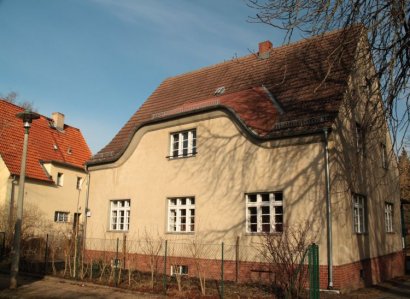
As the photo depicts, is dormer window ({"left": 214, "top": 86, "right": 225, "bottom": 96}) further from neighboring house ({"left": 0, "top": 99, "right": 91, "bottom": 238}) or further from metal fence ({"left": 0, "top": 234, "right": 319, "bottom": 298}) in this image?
neighboring house ({"left": 0, "top": 99, "right": 91, "bottom": 238})

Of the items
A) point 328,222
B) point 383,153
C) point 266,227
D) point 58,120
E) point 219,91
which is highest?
point 58,120

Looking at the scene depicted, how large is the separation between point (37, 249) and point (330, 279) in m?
13.2

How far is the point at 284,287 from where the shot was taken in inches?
432

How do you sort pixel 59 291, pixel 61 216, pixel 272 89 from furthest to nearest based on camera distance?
1. pixel 61 216
2. pixel 272 89
3. pixel 59 291

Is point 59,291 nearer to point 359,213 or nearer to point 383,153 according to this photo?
point 359,213

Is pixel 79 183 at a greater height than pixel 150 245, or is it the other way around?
pixel 79 183

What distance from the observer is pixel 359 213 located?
15.7 meters

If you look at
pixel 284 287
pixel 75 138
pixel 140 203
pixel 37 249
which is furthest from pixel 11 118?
pixel 284 287

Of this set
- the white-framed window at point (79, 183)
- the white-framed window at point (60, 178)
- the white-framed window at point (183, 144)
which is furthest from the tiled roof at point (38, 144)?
the white-framed window at point (183, 144)

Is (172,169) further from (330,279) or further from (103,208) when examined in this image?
(330,279)

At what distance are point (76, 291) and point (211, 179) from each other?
6226 mm

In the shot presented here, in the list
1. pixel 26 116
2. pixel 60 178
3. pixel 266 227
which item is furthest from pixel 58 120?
pixel 266 227

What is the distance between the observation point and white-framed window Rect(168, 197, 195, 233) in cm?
1655

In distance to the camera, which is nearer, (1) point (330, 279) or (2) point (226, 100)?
(1) point (330, 279)
